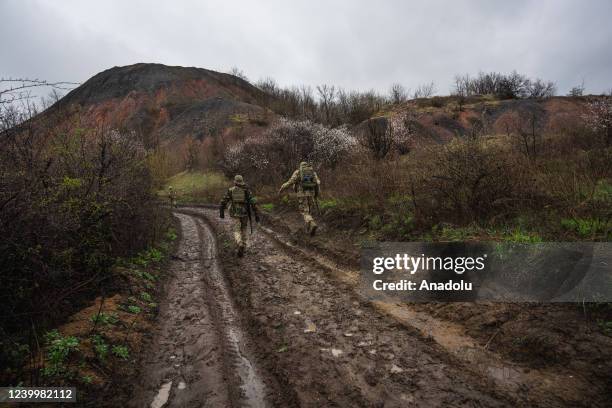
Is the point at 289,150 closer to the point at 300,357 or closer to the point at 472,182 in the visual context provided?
the point at 472,182

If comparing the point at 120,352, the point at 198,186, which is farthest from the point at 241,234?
the point at 198,186

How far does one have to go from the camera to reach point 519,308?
4.18 metres

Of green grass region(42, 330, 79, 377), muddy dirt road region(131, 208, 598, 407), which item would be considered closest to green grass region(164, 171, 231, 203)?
muddy dirt road region(131, 208, 598, 407)

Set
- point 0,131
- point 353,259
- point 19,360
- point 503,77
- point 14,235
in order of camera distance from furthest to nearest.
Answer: point 503,77, point 353,259, point 0,131, point 14,235, point 19,360

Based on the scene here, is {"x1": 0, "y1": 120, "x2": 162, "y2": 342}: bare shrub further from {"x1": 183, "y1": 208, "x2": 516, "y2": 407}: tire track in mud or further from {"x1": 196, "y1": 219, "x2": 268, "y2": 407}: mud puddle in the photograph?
{"x1": 183, "y1": 208, "x2": 516, "y2": 407}: tire track in mud

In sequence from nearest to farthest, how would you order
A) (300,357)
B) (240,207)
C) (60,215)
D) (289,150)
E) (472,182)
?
1. (300,357)
2. (60,215)
3. (472,182)
4. (240,207)
5. (289,150)

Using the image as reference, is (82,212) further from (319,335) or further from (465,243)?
(465,243)

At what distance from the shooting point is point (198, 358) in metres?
3.91

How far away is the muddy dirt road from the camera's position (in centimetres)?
309

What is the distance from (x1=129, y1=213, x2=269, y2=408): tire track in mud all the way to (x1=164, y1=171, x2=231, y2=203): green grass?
64.8 feet

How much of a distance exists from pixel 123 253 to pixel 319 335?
16.8 feet

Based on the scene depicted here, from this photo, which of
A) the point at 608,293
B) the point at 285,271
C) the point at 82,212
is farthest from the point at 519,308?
the point at 82,212

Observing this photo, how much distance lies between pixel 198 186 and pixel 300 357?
28539 millimetres

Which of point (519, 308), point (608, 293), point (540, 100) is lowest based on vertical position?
point (519, 308)
